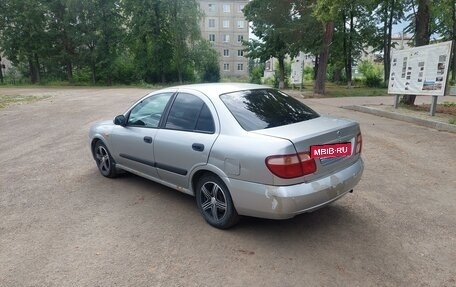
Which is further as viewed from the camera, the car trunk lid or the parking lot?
the car trunk lid

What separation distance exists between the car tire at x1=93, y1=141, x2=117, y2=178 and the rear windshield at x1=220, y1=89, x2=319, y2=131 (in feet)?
8.09

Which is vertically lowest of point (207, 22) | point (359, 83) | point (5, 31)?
point (359, 83)

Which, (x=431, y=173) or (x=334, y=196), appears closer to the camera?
(x=334, y=196)

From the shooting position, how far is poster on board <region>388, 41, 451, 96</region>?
10930 mm

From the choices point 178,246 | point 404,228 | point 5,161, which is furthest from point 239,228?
point 5,161

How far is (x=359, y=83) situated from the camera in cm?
4125

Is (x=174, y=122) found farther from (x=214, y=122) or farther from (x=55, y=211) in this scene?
(x=55, y=211)

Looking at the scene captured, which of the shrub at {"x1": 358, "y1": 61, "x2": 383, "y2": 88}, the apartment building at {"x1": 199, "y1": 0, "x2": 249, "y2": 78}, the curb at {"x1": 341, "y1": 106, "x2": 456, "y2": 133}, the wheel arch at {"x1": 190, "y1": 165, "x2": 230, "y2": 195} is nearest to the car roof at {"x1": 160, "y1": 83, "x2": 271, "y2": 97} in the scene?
the wheel arch at {"x1": 190, "y1": 165, "x2": 230, "y2": 195}

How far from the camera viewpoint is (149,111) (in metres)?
5.15

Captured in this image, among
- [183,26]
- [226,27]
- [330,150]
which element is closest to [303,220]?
[330,150]

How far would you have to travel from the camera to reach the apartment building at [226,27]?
77588mm

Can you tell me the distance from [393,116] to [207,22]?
7063cm

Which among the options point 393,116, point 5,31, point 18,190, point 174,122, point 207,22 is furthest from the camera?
point 207,22

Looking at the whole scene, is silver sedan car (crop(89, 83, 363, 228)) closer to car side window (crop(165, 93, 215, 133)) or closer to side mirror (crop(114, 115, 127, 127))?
car side window (crop(165, 93, 215, 133))
